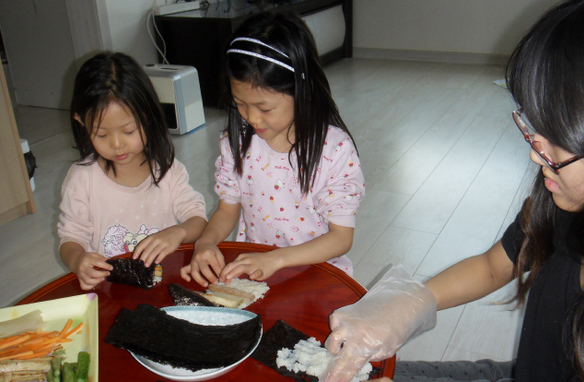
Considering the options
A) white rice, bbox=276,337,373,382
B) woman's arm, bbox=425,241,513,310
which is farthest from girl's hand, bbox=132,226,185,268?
woman's arm, bbox=425,241,513,310

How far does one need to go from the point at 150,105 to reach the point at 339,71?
11.9 feet

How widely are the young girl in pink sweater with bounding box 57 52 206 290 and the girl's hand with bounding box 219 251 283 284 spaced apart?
173 millimetres

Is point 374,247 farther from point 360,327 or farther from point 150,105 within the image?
point 360,327

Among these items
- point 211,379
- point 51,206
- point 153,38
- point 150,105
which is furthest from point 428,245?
point 153,38

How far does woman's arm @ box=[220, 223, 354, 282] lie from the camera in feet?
3.04

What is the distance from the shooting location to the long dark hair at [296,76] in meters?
1.02

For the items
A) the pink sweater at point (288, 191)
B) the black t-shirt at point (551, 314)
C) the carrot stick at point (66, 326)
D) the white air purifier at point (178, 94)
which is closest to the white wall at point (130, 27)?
the white air purifier at point (178, 94)

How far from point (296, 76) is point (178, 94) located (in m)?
2.30

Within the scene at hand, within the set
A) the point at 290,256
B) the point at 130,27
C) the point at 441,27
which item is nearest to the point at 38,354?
the point at 290,256

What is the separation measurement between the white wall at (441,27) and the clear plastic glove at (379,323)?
159 inches

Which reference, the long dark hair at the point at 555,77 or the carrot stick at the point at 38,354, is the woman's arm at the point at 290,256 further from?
the long dark hair at the point at 555,77

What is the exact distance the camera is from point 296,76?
103 cm

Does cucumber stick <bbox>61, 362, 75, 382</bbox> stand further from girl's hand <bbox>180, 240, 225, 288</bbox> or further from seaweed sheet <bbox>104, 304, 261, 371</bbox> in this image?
girl's hand <bbox>180, 240, 225, 288</bbox>

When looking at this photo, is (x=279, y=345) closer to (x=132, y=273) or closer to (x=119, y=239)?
(x=132, y=273)
